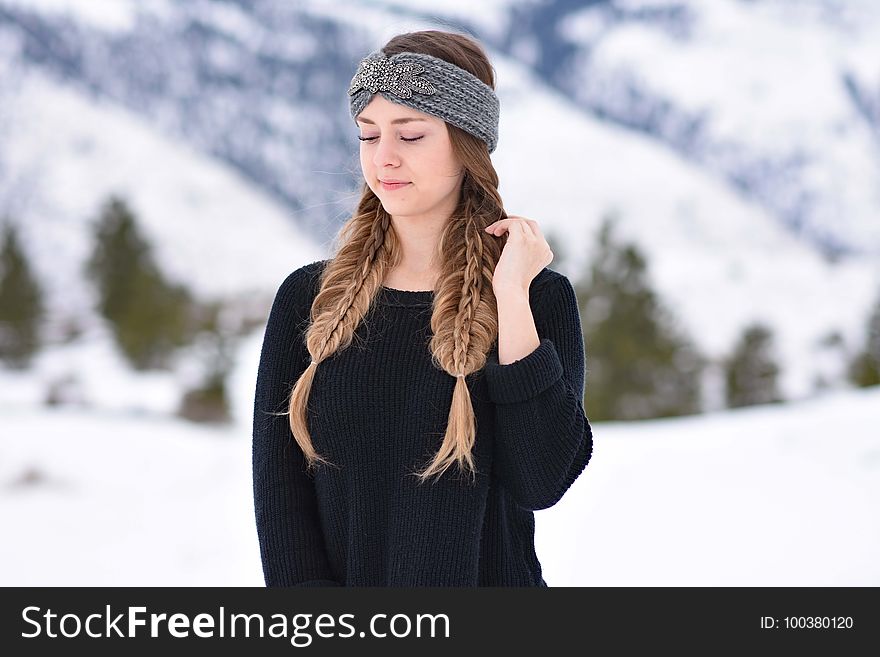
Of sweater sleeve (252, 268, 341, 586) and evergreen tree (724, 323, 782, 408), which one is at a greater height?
evergreen tree (724, 323, 782, 408)

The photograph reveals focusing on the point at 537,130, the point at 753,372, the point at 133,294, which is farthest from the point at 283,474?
the point at 537,130

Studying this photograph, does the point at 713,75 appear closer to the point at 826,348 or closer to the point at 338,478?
the point at 826,348

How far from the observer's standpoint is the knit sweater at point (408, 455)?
1.49 meters

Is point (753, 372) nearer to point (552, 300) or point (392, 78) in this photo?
point (552, 300)

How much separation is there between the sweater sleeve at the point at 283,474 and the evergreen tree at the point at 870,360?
35.0ft

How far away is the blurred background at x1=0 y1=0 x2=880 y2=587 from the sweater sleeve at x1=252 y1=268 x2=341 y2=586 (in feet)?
0.94

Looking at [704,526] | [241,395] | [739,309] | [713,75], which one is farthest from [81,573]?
[713,75]

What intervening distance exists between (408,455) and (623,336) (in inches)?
414

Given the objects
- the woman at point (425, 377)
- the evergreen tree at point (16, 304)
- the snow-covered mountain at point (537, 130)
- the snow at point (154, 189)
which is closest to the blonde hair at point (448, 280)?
the woman at point (425, 377)

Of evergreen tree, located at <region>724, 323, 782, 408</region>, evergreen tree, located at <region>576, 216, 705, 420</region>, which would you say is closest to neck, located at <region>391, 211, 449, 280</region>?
evergreen tree, located at <region>576, 216, 705, 420</region>

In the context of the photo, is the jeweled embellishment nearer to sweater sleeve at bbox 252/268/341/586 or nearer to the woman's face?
the woman's face

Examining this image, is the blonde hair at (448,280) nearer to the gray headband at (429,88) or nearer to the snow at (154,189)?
the gray headband at (429,88)

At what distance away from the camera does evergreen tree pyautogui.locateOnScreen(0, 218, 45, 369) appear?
41.0ft

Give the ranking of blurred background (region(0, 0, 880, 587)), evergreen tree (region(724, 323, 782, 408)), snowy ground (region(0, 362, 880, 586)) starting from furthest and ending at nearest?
evergreen tree (region(724, 323, 782, 408)), blurred background (region(0, 0, 880, 587)), snowy ground (region(0, 362, 880, 586))
